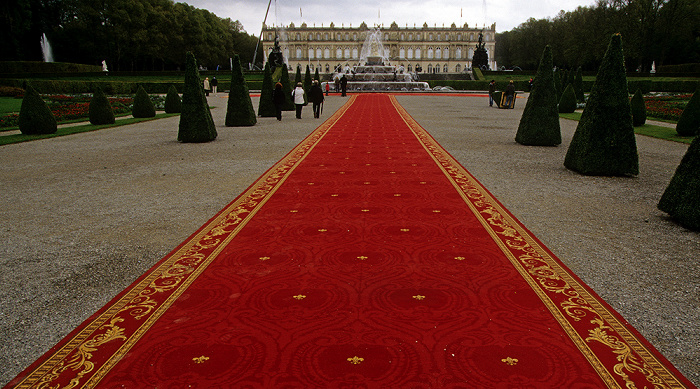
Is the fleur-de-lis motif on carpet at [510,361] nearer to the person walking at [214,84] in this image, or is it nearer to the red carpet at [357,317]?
the red carpet at [357,317]

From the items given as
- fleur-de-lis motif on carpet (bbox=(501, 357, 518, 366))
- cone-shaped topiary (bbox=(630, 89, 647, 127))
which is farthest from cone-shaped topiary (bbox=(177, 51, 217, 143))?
cone-shaped topiary (bbox=(630, 89, 647, 127))

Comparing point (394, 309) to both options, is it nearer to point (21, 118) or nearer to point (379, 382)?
point (379, 382)

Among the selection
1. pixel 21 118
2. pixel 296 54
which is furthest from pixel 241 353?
pixel 296 54

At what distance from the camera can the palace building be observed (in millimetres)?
106188

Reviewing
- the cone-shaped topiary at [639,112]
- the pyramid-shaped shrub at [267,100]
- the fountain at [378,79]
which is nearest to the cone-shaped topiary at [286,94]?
the pyramid-shaped shrub at [267,100]

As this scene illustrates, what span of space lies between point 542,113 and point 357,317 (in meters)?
9.41

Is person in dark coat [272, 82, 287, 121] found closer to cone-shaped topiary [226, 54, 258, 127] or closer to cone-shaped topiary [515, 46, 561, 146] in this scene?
cone-shaped topiary [226, 54, 258, 127]

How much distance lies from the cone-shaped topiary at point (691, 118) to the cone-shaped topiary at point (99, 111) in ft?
60.6

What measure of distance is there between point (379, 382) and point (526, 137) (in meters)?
9.64

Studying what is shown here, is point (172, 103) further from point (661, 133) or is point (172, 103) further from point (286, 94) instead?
point (661, 133)

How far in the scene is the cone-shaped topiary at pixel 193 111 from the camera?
11.0m

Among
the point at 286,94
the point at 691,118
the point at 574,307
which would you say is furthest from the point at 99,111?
the point at 691,118

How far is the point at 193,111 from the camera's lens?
1125cm

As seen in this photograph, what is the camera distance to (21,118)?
1326cm
